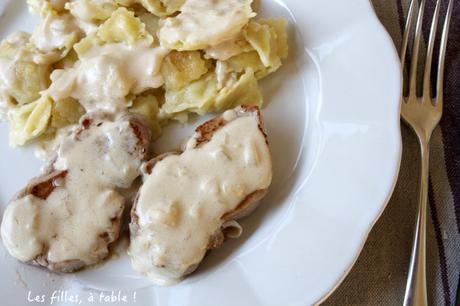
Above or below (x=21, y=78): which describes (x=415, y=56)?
below

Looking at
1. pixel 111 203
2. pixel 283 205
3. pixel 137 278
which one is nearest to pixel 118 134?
pixel 111 203

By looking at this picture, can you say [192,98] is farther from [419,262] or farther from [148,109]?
[419,262]

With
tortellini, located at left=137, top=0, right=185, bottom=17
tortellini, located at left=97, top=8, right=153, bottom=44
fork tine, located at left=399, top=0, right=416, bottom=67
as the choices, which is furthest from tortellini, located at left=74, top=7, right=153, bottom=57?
fork tine, located at left=399, top=0, right=416, bottom=67

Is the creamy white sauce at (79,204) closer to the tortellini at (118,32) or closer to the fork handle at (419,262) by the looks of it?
the tortellini at (118,32)

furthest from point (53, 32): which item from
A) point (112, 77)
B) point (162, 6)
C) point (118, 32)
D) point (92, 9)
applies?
point (162, 6)

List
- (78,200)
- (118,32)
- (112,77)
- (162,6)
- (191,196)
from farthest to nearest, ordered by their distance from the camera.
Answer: (162,6) → (118,32) → (112,77) → (78,200) → (191,196)

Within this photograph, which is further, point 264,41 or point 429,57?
point 429,57

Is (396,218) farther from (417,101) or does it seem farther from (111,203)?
(111,203)

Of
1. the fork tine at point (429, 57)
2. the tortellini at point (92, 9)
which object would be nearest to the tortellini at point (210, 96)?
the tortellini at point (92, 9)
